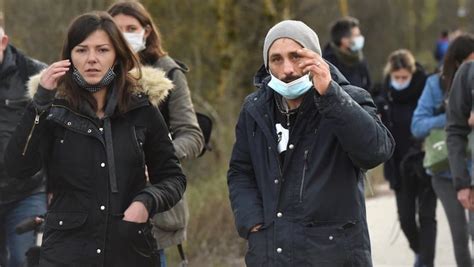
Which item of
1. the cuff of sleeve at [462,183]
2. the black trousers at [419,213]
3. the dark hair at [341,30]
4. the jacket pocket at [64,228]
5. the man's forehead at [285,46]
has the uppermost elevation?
the man's forehead at [285,46]

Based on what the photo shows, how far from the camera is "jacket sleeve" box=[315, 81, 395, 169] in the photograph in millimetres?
4492

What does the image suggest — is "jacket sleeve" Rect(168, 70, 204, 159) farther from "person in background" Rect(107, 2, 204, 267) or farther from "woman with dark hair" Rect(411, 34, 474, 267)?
"woman with dark hair" Rect(411, 34, 474, 267)

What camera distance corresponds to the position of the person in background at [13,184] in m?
6.57

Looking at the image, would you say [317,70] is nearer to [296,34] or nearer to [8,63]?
[296,34]

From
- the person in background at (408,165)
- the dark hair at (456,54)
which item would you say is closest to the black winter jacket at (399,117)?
the person in background at (408,165)

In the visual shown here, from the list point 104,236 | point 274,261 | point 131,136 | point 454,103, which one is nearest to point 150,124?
point 131,136

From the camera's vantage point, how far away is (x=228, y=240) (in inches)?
396

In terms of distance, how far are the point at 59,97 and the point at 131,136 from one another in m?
0.37

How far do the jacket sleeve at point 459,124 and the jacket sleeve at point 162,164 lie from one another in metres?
2.46

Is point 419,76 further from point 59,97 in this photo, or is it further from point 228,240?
point 59,97

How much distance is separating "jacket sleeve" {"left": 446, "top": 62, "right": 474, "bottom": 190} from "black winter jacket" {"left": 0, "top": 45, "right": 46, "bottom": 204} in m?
2.60

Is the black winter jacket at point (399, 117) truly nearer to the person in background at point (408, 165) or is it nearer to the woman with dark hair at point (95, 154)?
the person in background at point (408, 165)

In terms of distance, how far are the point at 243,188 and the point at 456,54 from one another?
11.3 feet

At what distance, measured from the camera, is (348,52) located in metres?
9.98
